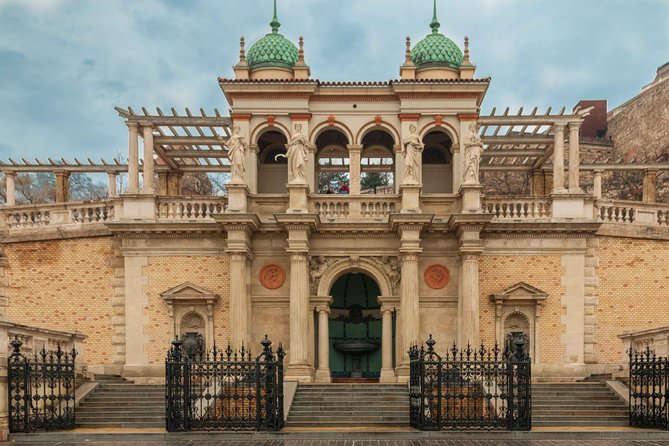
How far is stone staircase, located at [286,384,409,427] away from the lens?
17422 millimetres

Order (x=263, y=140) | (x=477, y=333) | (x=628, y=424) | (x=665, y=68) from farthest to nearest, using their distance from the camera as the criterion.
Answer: (x=665, y=68)
(x=263, y=140)
(x=477, y=333)
(x=628, y=424)

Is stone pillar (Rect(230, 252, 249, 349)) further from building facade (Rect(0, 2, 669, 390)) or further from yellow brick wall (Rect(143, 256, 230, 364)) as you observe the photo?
yellow brick wall (Rect(143, 256, 230, 364))

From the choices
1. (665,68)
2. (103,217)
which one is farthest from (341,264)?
(665,68)

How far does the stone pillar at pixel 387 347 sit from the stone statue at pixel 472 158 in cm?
516

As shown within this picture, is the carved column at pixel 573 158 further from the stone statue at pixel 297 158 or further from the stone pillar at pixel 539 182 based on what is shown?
the stone statue at pixel 297 158

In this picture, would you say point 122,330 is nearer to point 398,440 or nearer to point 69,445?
point 69,445

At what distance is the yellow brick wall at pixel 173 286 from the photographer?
23.0 metres

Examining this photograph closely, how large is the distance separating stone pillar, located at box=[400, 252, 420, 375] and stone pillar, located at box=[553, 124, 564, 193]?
5.61 metres

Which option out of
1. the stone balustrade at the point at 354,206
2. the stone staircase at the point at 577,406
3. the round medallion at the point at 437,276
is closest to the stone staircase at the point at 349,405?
the stone staircase at the point at 577,406

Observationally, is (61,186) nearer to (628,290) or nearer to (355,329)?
(355,329)

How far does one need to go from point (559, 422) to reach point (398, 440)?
15.9ft

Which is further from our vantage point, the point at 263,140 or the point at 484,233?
the point at 263,140

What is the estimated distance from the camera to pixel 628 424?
55.7 feet

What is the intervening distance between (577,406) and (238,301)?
35.3ft
